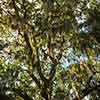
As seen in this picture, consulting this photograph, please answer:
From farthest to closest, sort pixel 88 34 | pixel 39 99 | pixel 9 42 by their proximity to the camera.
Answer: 1. pixel 39 99
2. pixel 9 42
3. pixel 88 34

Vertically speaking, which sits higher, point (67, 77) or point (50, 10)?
point (50, 10)

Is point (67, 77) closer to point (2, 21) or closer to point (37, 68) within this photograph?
point (37, 68)

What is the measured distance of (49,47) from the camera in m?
14.9

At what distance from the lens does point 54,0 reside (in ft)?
45.6

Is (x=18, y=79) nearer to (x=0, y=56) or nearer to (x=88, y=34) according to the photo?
(x=0, y=56)

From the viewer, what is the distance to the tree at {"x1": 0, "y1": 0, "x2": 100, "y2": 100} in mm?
13539

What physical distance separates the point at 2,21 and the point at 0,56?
1759 millimetres

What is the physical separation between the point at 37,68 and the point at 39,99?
93.9 inches

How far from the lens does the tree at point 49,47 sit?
1354cm

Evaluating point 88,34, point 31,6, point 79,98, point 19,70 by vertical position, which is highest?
point 31,6

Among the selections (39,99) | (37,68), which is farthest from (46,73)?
(39,99)

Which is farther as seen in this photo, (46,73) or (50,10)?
(46,73)

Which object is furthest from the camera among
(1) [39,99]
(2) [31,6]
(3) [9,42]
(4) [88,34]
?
(1) [39,99]

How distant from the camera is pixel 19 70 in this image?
15.8 meters
